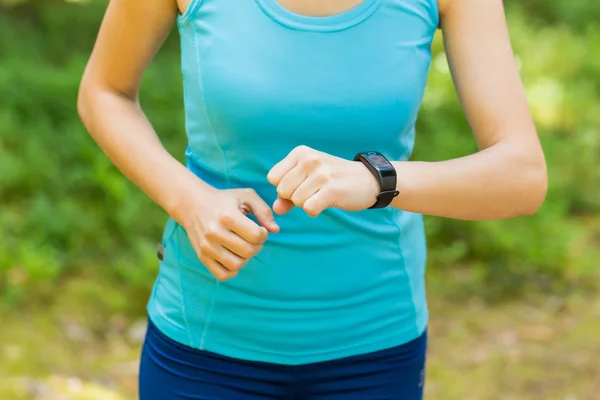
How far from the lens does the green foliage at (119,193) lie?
455cm

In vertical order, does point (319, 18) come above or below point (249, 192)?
above

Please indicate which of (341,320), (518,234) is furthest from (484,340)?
(341,320)

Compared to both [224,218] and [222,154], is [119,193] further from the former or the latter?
[224,218]

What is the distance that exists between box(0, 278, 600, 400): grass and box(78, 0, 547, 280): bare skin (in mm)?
2357

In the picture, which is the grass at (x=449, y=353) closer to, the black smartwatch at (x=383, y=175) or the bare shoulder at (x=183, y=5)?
the bare shoulder at (x=183, y=5)

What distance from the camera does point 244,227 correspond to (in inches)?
51.6

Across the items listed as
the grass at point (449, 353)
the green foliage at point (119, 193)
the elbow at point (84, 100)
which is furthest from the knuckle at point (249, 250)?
the green foliage at point (119, 193)

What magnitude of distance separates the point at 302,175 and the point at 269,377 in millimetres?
443

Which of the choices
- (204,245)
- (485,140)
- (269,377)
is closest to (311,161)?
(204,245)

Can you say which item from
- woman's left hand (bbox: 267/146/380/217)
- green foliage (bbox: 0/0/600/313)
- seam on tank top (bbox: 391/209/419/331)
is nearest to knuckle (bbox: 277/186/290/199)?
woman's left hand (bbox: 267/146/380/217)

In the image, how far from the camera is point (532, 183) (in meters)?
1.41

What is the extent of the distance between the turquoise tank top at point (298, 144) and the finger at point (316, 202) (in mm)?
197

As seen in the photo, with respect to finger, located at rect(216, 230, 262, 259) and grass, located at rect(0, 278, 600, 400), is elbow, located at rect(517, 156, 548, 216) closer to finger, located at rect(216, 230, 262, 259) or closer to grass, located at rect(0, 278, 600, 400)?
finger, located at rect(216, 230, 262, 259)

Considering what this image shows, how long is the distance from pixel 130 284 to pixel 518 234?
2.31 metres
